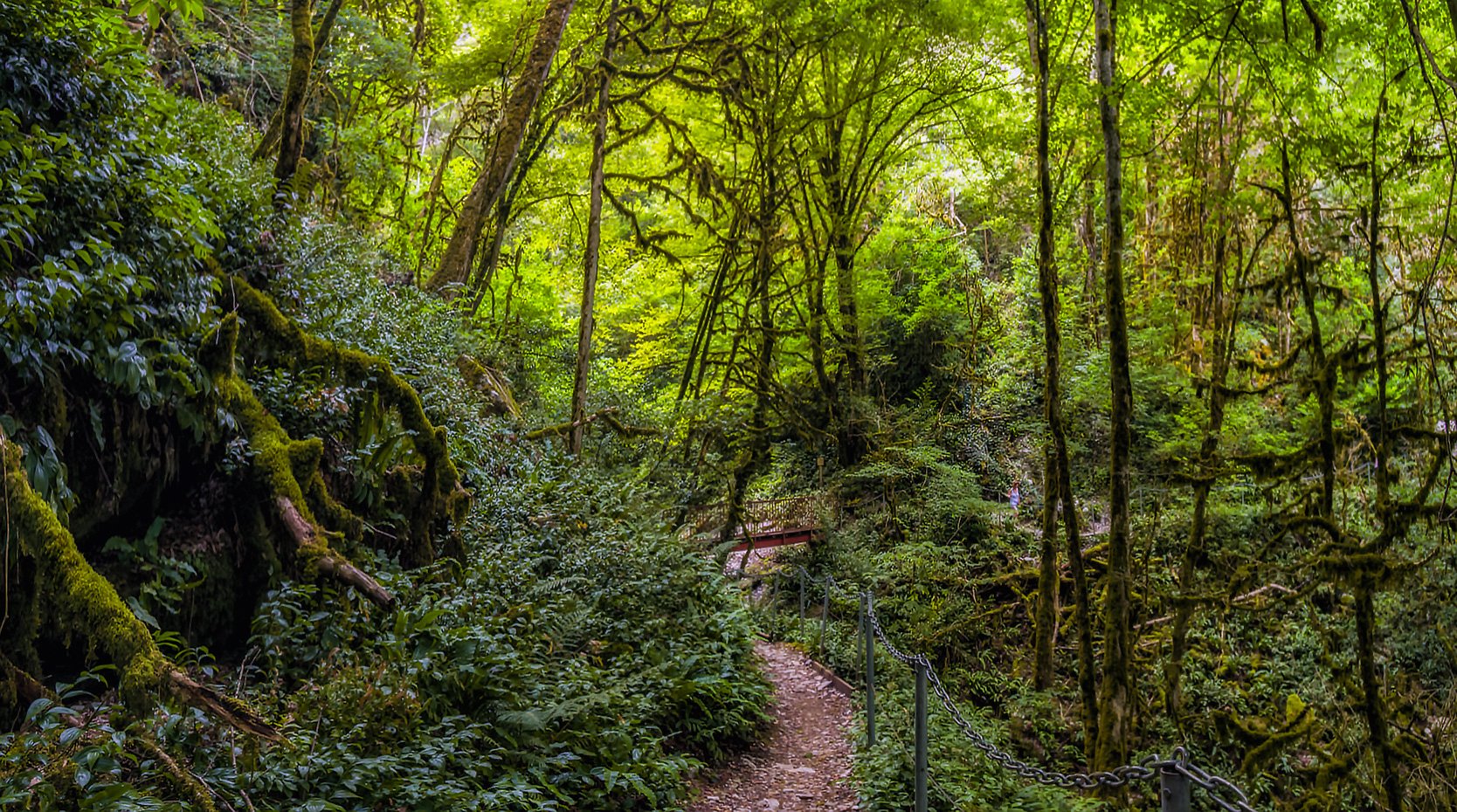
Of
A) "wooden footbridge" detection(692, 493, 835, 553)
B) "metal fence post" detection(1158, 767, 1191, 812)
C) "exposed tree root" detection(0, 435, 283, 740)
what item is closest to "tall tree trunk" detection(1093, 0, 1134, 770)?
"metal fence post" detection(1158, 767, 1191, 812)

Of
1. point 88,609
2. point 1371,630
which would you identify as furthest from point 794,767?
point 1371,630

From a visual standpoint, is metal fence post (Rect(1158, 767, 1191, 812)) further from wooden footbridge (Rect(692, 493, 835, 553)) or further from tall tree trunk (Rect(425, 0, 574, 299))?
wooden footbridge (Rect(692, 493, 835, 553))

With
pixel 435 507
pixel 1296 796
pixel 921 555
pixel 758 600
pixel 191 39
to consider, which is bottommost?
pixel 1296 796

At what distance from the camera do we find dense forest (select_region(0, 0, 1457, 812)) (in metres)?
4.60

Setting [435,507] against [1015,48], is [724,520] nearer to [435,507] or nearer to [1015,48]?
[435,507]

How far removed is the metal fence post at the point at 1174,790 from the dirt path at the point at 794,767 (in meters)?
3.96

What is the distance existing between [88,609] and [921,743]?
4.49 meters

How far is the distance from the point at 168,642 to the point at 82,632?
32.9 inches

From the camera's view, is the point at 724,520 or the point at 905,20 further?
the point at 724,520

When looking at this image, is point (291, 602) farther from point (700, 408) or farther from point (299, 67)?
point (700, 408)

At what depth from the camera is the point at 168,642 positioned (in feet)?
15.0

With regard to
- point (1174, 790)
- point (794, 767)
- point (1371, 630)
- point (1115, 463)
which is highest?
point (1115, 463)

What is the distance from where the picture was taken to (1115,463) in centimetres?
710

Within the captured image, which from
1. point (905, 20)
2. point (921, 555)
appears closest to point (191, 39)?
point (905, 20)
